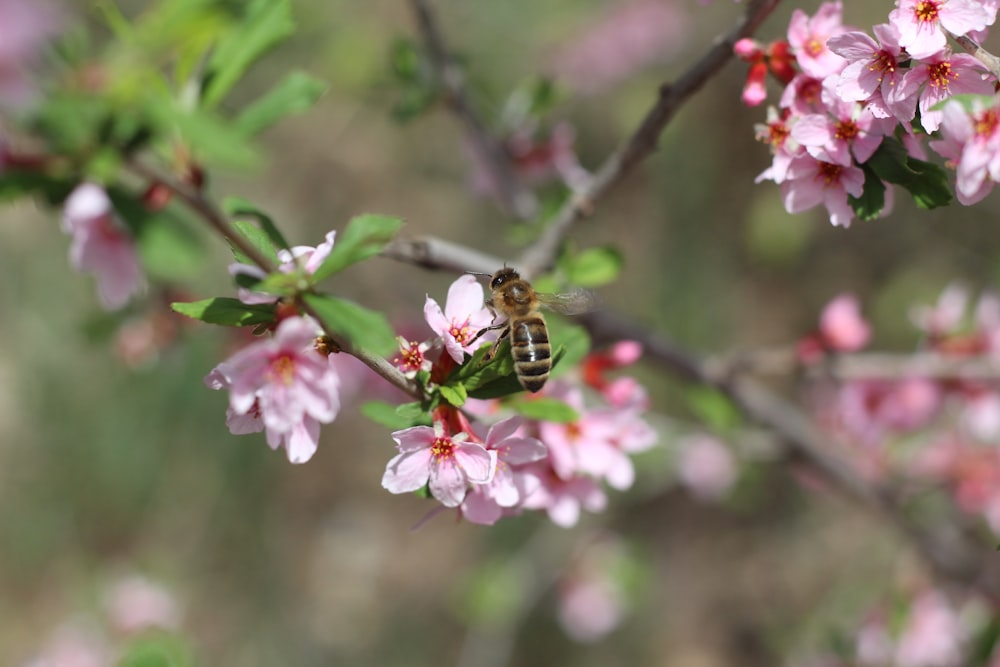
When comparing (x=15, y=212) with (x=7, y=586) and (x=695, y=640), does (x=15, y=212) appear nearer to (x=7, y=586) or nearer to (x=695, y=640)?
(x=7, y=586)

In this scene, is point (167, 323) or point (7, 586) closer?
point (167, 323)

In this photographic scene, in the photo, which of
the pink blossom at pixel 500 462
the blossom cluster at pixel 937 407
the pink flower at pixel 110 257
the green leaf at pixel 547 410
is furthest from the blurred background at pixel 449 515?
the pink blossom at pixel 500 462

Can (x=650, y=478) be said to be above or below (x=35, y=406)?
below

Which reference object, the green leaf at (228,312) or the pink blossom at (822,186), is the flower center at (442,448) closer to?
the green leaf at (228,312)

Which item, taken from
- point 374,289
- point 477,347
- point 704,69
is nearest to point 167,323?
point 477,347

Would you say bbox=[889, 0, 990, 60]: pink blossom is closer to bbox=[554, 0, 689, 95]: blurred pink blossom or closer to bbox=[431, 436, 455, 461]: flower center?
bbox=[431, 436, 455, 461]: flower center

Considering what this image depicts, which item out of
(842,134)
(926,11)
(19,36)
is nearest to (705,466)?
(842,134)
